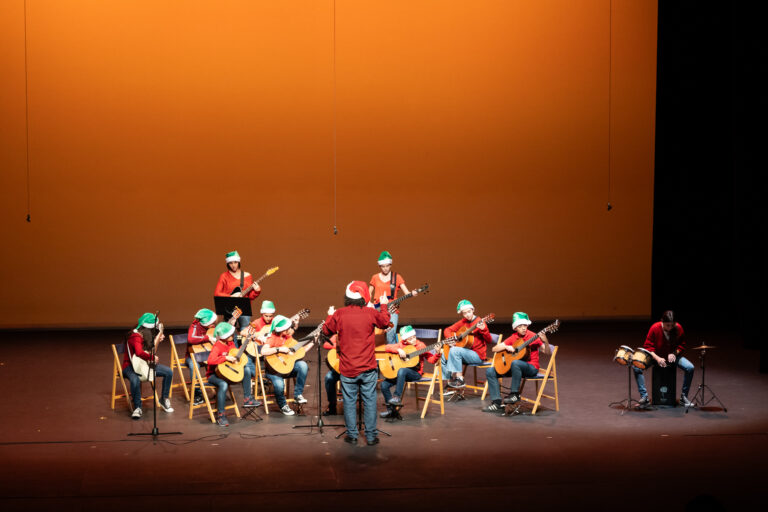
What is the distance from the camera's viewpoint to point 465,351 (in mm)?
8914

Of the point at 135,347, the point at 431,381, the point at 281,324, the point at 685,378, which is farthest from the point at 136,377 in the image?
the point at 685,378

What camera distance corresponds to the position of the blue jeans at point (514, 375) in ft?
26.8

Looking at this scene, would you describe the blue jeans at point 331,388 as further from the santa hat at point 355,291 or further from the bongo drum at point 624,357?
the bongo drum at point 624,357

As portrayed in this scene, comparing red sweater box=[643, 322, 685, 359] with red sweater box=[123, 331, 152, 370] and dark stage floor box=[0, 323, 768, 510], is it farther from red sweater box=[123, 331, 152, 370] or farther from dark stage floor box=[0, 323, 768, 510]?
red sweater box=[123, 331, 152, 370]

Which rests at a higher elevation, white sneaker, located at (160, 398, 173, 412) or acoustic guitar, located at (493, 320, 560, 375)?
acoustic guitar, located at (493, 320, 560, 375)

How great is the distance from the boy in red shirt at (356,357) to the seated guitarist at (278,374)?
1003mm

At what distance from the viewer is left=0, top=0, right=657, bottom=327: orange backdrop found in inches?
523

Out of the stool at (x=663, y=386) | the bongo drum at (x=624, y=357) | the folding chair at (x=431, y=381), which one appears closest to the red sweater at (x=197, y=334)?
the folding chair at (x=431, y=381)

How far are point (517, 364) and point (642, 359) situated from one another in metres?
1.26

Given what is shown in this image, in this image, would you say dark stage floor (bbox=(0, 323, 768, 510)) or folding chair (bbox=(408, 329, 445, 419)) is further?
folding chair (bbox=(408, 329, 445, 419))

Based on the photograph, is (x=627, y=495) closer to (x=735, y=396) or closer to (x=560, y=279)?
(x=735, y=396)

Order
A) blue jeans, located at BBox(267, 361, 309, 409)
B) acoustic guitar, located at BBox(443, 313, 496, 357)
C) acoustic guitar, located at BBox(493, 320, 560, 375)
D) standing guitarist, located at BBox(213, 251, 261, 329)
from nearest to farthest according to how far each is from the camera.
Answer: blue jeans, located at BBox(267, 361, 309, 409) → acoustic guitar, located at BBox(493, 320, 560, 375) → acoustic guitar, located at BBox(443, 313, 496, 357) → standing guitarist, located at BBox(213, 251, 261, 329)

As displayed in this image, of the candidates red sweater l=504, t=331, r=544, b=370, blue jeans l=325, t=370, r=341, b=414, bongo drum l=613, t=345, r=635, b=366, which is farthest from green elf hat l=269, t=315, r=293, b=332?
bongo drum l=613, t=345, r=635, b=366

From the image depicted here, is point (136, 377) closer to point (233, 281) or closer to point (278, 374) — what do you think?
point (278, 374)
